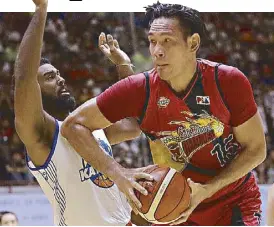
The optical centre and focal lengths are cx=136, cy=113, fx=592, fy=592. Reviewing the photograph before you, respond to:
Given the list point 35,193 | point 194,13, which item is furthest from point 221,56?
point 194,13

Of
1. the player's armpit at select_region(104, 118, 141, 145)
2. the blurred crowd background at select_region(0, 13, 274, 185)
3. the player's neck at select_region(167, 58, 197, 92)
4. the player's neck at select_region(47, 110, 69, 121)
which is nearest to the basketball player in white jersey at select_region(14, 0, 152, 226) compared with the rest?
the player's neck at select_region(47, 110, 69, 121)

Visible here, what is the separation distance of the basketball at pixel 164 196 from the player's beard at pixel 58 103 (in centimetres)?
77

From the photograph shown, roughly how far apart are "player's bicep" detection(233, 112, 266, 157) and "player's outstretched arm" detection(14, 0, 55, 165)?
0.86 metres

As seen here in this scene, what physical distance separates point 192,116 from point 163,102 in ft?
0.44

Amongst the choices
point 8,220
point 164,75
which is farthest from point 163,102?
point 8,220

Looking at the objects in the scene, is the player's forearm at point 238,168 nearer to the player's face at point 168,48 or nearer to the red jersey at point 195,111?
the red jersey at point 195,111

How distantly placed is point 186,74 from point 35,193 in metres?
2.62

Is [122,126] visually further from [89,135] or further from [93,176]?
[89,135]

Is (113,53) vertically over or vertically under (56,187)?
over

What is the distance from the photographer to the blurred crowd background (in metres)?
4.56

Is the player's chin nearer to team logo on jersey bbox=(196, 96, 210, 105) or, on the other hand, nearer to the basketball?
team logo on jersey bbox=(196, 96, 210, 105)

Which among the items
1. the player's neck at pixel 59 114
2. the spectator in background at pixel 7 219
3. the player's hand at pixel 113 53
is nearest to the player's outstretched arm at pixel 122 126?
the player's hand at pixel 113 53

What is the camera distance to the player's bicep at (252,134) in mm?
2357

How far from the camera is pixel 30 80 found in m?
2.53
